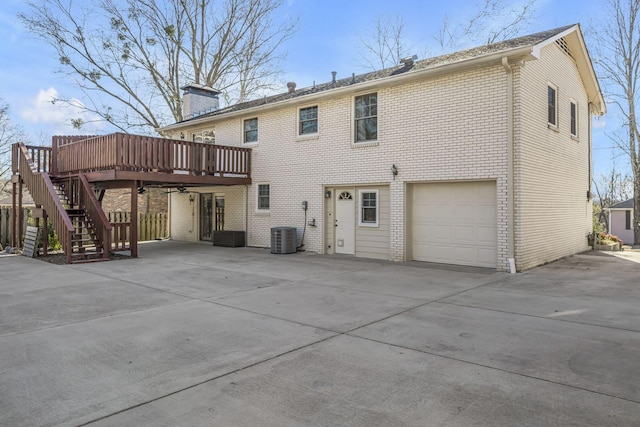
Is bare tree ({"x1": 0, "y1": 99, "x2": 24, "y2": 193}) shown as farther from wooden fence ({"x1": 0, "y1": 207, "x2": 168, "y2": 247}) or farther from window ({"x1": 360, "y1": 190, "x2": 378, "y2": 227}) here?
window ({"x1": 360, "y1": 190, "x2": 378, "y2": 227})

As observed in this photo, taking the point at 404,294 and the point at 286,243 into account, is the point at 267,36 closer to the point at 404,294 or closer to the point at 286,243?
the point at 286,243

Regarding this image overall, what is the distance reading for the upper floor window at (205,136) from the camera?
55.2 ft

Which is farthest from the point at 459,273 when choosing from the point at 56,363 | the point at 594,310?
the point at 56,363

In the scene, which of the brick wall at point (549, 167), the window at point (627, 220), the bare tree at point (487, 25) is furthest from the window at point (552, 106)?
the window at point (627, 220)

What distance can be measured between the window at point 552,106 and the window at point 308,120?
6.50m

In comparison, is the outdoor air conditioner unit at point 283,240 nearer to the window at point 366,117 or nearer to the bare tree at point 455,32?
the window at point 366,117

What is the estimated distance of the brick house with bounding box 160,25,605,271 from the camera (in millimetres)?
9500

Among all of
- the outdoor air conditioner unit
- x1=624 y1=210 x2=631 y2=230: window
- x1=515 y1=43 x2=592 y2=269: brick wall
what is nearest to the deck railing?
the outdoor air conditioner unit

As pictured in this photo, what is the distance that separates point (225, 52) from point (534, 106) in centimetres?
2009


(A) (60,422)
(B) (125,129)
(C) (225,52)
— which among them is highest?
(C) (225,52)

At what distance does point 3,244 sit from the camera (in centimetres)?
1424

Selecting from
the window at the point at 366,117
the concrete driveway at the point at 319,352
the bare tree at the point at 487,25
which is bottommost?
the concrete driveway at the point at 319,352

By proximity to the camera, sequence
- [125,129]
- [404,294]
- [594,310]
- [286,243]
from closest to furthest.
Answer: [594,310] < [404,294] < [286,243] < [125,129]

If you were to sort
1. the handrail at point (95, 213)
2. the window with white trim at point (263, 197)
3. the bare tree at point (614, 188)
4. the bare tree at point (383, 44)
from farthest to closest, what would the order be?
1. the bare tree at point (614, 188)
2. the bare tree at point (383, 44)
3. the window with white trim at point (263, 197)
4. the handrail at point (95, 213)
